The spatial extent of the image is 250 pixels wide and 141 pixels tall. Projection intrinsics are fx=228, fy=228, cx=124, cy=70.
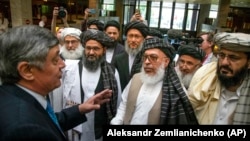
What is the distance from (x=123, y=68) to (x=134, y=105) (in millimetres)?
907

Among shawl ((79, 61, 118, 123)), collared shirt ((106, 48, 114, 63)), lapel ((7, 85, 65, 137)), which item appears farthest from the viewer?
collared shirt ((106, 48, 114, 63))

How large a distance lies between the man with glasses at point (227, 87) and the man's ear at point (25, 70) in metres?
1.18

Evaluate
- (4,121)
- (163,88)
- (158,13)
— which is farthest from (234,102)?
(158,13)

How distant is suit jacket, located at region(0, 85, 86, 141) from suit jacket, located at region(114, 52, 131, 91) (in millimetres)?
1632

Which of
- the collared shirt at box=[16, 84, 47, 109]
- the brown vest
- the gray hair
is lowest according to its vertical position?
the brown vest

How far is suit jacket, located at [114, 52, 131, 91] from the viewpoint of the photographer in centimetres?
276

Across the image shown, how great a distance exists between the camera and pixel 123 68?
283cm

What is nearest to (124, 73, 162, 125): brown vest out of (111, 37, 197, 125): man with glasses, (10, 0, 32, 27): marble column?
(111, 37, 197, 125): man with glasses

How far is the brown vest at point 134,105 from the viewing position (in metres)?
1.86

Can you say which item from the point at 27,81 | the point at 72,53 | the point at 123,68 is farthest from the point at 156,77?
the point at 72,53

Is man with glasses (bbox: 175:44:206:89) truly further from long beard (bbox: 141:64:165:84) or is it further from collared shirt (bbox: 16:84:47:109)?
collared shirt (bbox: 16:84:47:109)

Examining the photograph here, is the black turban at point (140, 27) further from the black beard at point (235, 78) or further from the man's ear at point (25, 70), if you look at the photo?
the man's ear at point (25, 70)

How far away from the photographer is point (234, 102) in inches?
65.7

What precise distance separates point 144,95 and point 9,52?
1.18 meters
